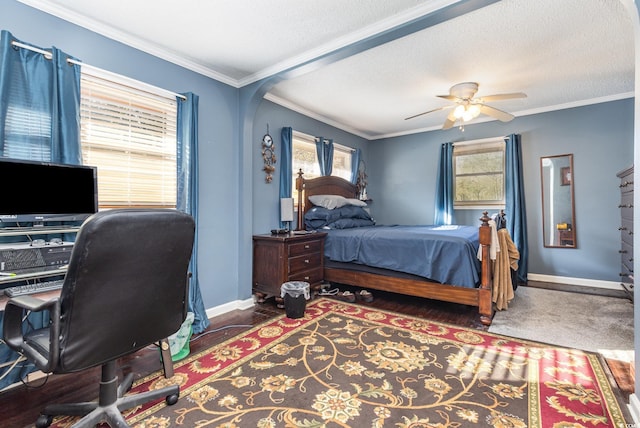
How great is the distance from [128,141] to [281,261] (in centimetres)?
185

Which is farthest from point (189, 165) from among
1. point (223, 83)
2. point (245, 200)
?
point (223, 83)

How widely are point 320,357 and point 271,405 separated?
62 cm

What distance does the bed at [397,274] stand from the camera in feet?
9.72

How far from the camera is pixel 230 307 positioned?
134 inches

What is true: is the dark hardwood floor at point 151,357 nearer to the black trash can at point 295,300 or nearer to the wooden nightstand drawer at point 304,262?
the black trash can at point 295,300

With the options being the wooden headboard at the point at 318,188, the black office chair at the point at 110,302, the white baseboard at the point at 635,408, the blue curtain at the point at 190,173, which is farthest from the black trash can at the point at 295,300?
the white baseboard at the point at 635,408

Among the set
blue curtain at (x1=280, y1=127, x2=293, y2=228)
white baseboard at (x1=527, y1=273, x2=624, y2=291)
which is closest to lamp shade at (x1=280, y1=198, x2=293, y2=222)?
blue curtain at (x1=280, y1=127, x2=293, y2=228)

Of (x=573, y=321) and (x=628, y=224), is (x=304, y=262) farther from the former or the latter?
(x=628, y=224)

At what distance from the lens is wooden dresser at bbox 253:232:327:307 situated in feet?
11.1

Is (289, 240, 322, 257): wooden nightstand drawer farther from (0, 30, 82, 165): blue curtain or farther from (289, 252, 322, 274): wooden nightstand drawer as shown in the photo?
(0, 30, 82, 165): blue curtain

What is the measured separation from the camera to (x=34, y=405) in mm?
1775

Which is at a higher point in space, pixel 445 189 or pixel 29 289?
pixel 445 189

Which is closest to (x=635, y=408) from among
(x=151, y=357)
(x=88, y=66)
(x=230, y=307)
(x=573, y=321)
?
(x=573, y=321)

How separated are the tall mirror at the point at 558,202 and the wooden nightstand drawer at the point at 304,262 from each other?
11.6 feet
